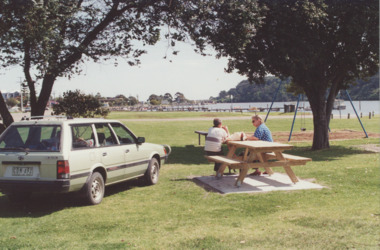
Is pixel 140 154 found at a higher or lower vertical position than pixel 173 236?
higher

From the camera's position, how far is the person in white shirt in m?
11.0

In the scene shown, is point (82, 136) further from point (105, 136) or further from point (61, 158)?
point (61, 158)

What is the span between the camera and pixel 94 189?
329 inches

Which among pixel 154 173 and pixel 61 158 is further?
pixel 154 173

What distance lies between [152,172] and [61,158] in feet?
10.8

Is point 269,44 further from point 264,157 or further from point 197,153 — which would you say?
point 264,157

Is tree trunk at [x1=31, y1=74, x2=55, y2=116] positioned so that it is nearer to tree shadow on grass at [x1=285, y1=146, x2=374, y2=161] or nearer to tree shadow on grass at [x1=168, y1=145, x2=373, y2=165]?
tree shadow on grass at [x1=168, y1=145, x2=373, y2=165]

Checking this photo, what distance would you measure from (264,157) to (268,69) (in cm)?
862

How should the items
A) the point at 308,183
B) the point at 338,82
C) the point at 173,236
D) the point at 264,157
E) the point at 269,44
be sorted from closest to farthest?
the point at 173,236 < the point at 308,183 < the point at 264,157 < the point at 269,44 < the point at 338,82

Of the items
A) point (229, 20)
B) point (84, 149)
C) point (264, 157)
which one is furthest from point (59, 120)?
point (229, 20)

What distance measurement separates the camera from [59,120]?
320 inches

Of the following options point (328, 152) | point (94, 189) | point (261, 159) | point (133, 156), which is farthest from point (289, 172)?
point (328, 152)

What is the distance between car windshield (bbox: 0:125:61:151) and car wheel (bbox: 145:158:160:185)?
285 cm

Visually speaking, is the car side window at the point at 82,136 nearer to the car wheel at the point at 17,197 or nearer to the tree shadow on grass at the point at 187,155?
the car wheel at the point at 17,197
